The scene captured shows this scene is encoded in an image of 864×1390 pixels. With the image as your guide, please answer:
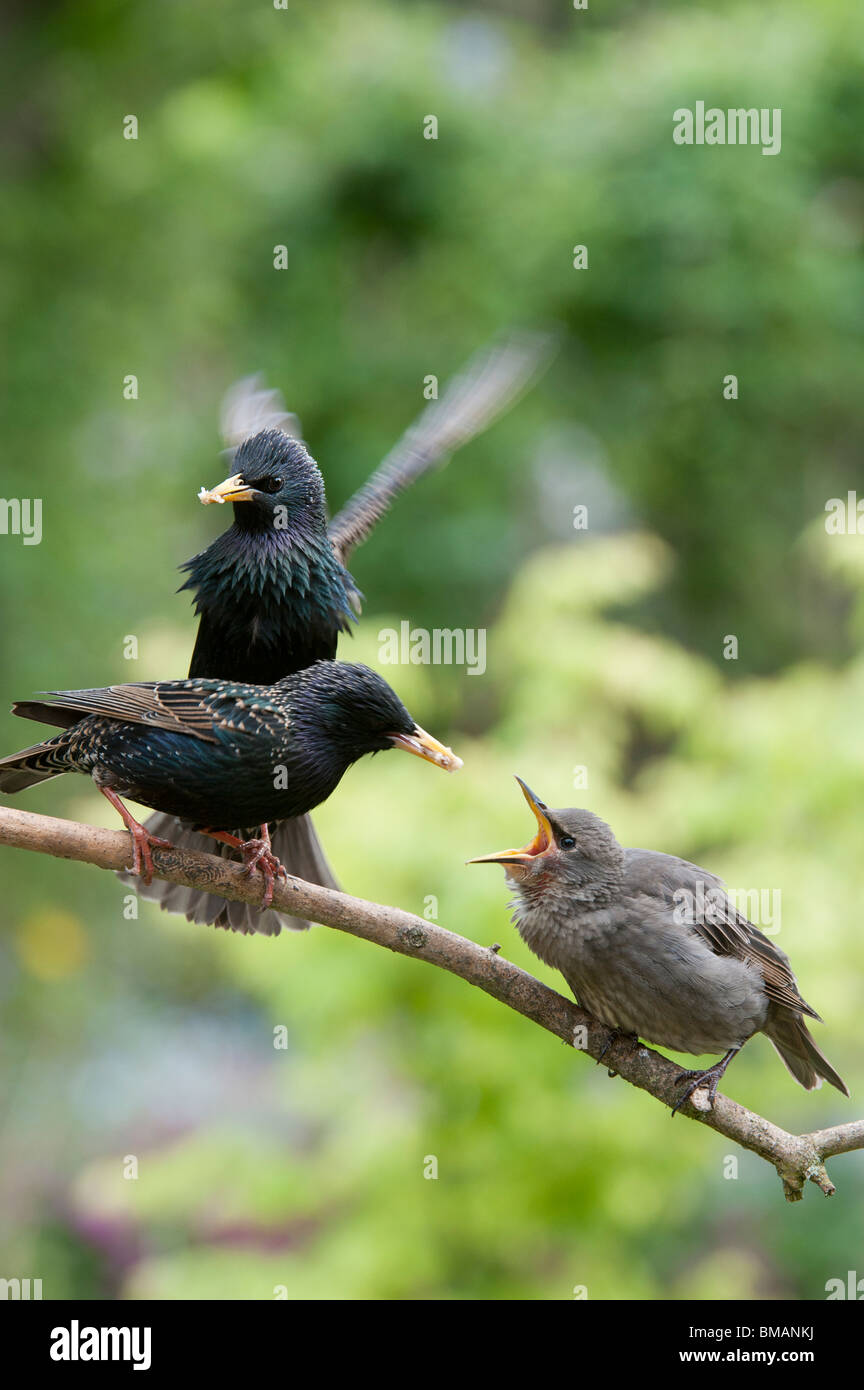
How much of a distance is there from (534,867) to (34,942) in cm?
660

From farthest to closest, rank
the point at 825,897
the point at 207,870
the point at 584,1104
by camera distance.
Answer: the point at 584,1104, the point at 825,897, the point at 207,870

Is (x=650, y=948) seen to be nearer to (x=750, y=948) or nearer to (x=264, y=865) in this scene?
(x=750, y=948)

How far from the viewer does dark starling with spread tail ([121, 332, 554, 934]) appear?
2.87 meters

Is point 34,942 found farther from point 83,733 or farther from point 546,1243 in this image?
point 83,733

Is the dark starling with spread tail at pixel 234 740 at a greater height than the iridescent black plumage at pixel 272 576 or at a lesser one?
lesser

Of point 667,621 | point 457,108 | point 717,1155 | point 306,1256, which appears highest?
point 457,108

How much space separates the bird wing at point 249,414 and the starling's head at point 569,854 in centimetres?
146

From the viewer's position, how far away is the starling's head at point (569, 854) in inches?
117

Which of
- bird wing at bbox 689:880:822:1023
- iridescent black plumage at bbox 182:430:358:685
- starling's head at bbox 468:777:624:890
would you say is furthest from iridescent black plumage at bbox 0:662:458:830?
bird wing at bbox 689:880:822:1023

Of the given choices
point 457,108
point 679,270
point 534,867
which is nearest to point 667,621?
point 679,270

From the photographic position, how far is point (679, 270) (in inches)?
340

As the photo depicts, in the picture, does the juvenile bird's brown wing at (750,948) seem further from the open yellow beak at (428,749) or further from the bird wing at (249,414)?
the bird wing at (249,414)

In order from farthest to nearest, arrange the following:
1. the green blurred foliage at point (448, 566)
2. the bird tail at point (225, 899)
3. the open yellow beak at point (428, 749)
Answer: the green blurred foliage at point (448, 566), the bird tail at point (225, 899), the open yellow beak at point (428, 749)

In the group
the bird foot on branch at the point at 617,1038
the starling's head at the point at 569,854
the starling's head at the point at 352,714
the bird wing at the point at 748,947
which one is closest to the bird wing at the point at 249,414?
the starling's head at the point at 352,714
